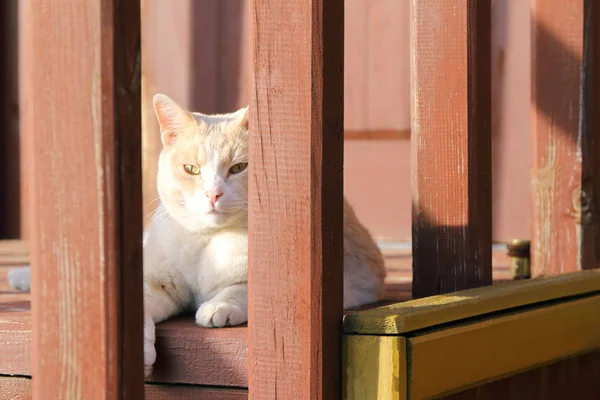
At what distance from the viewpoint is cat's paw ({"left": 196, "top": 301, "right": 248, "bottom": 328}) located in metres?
1.72

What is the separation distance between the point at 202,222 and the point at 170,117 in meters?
0.31

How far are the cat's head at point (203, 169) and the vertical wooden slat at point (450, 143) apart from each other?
43 cm

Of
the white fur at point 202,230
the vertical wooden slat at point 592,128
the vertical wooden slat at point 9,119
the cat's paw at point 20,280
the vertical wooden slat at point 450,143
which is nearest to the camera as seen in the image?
the vertical wooden slat at point 450,143

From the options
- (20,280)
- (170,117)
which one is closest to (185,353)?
(170,117)

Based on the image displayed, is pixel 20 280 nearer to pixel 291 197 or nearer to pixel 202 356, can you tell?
pixel 202 356

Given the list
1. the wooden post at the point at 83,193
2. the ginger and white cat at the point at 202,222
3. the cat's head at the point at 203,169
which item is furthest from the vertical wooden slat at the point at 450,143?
A: the wooden post at the point at 83,193

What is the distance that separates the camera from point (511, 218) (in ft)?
11.9

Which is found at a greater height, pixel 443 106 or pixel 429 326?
pixel 443 106

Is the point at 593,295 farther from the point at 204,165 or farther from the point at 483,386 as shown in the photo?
the point at 204,165

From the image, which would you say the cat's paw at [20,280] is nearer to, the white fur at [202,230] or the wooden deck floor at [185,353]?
the white fur at [202,230]

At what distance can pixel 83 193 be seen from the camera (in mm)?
1257

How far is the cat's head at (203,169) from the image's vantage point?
2.13 metres

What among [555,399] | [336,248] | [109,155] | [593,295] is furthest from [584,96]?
[109,155]

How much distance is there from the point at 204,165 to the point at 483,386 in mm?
826
